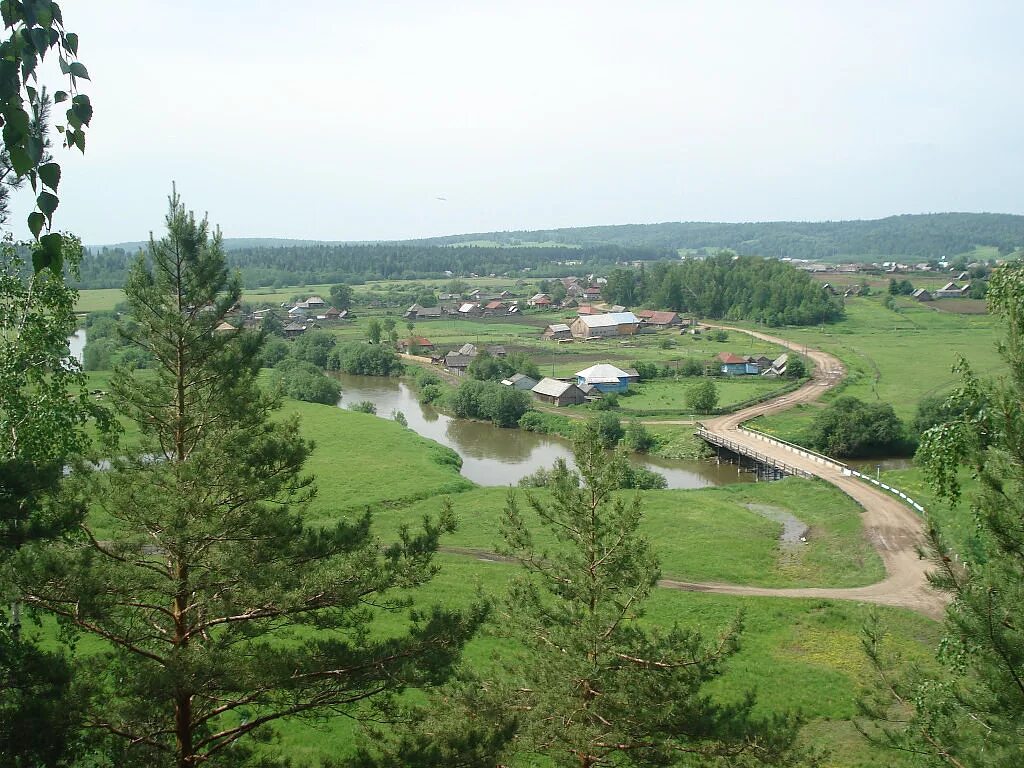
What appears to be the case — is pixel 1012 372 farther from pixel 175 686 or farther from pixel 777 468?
pixel 777 468

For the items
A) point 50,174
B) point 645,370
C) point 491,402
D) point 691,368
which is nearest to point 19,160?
point 50,174

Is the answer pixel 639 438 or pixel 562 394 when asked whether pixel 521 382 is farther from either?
pixel 639 438

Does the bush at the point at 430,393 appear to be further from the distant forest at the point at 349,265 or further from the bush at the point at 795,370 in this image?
the distant forest at the point at 349,265

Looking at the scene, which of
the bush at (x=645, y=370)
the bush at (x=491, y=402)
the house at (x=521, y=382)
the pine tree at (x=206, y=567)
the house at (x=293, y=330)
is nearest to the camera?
the pine tree at (x=206, y=567)

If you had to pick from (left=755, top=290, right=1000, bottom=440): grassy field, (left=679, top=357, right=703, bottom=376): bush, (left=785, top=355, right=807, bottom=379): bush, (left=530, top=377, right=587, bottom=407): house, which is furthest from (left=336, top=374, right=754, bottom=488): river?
(left=785, top=355, right=807, bottom=379): bush

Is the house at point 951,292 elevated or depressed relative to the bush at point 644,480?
elevated

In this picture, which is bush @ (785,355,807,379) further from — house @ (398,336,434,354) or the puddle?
house @ (398,336,434,354)

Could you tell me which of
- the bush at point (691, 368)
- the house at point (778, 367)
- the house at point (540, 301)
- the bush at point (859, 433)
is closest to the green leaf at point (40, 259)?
the bush at point (859, 433)
